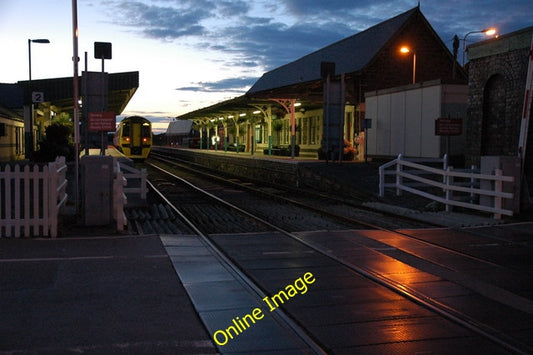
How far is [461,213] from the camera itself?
13633 millimetres

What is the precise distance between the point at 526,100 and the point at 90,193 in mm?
10297

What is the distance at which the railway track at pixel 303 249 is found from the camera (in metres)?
5.16

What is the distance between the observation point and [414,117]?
23.7 m

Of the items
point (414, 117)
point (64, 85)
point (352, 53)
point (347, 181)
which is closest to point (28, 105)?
point (64, 85)

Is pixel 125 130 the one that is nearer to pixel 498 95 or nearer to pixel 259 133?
pixel 259 133

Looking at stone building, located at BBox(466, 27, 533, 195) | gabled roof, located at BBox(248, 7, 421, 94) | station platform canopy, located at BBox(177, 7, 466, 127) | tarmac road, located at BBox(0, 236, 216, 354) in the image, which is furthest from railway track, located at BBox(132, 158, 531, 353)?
gabled roof, located at BBox(248, 7, 421, 94)

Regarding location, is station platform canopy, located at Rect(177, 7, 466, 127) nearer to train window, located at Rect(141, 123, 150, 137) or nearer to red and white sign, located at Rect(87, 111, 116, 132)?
train window, located at Rect(141, 123, 150, 137)

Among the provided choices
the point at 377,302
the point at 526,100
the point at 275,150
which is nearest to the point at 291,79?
the point at 275,150

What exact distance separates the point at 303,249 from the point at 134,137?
3743 cm

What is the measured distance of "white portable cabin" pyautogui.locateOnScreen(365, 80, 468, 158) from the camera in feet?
72.8

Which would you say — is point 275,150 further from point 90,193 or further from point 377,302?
point 377,302

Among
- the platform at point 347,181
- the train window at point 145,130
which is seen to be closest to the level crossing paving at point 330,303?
the platform at point 347,181

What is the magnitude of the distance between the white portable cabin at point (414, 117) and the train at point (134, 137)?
22593 millimetres

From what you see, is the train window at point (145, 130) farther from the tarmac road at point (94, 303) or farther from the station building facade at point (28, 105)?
the tarmac road at point (94, 303)
